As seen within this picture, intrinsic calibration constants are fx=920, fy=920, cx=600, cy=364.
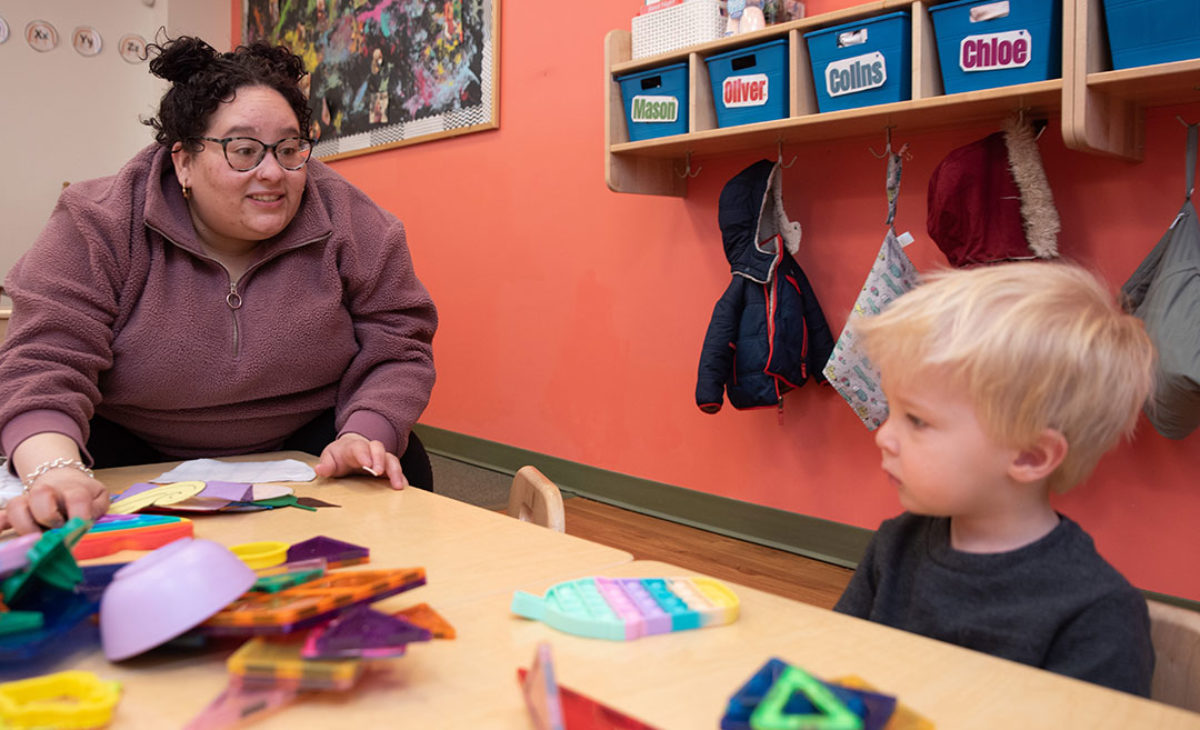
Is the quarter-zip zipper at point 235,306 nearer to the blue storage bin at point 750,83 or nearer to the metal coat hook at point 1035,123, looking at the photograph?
the blue storage bin at point 750,83

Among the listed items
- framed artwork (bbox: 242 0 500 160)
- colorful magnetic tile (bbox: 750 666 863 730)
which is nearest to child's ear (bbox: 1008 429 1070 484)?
colorful magnetic tile (bbox: 750 666 863 730)

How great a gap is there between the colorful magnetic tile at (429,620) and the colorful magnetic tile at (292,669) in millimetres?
93

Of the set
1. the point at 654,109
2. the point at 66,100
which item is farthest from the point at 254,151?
the point at 66,100

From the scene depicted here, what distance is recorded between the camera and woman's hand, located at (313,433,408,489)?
1267 millimetres

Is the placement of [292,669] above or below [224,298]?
below

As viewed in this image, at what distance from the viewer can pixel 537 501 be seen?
4.15 ft

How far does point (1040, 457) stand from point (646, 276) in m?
2.36

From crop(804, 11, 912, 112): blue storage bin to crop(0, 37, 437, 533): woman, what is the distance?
1.22 metres

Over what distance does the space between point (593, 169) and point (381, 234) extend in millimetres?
1794

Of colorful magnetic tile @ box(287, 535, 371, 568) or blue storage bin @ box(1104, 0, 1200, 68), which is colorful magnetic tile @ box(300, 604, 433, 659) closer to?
colorful magnetic tile @ box(287, 535, 371, 568)

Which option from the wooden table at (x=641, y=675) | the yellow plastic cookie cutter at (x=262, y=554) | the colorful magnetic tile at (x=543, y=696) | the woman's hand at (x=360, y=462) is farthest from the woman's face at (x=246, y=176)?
the colorful magnetic tile at (x=543, y=696)

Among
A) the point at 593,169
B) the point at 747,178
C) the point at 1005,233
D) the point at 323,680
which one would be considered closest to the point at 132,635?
the point at 323,680

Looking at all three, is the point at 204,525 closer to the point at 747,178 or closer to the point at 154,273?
the point at 154,273

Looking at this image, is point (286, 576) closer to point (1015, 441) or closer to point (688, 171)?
point (1015, 441)
